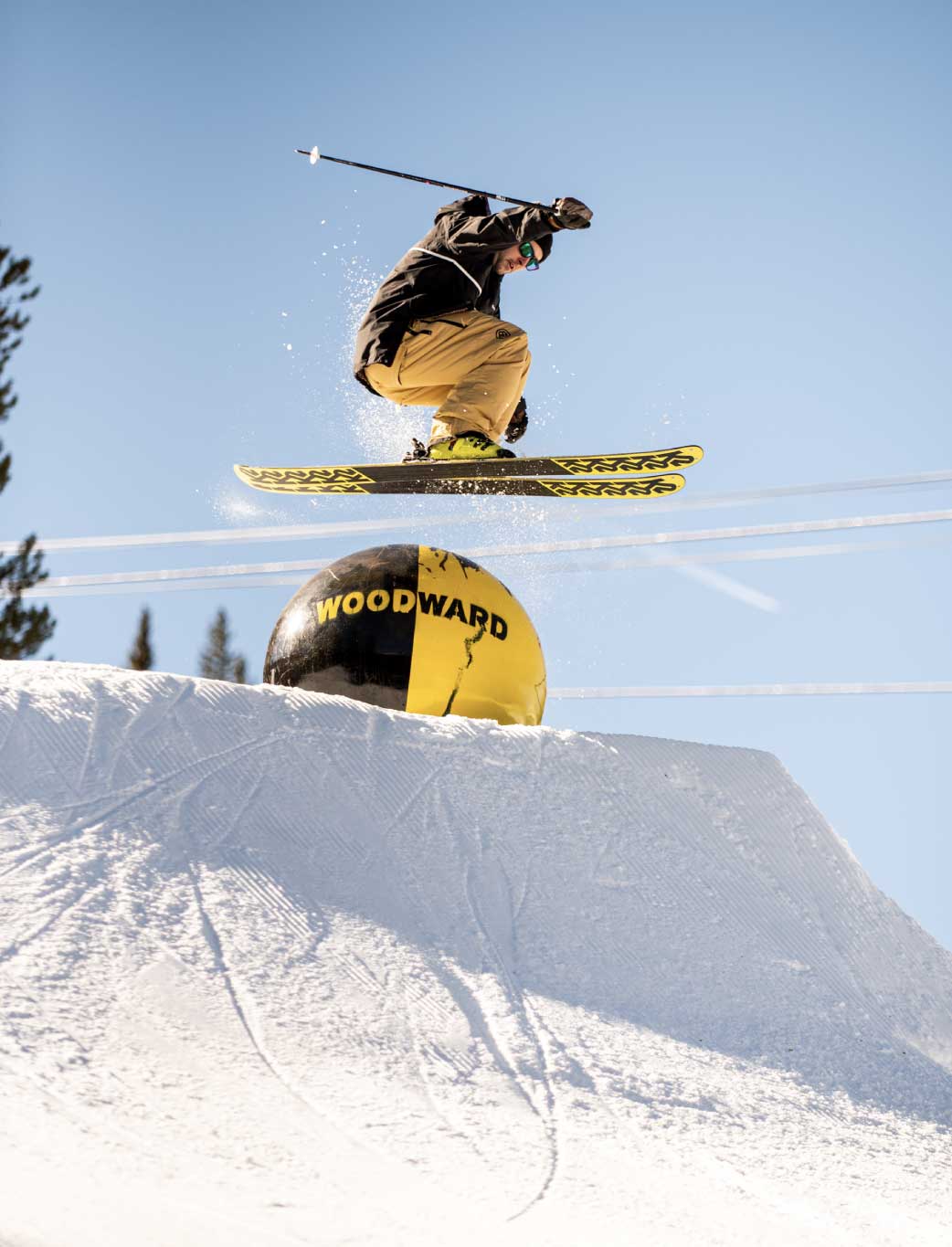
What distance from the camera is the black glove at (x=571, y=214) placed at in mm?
6754

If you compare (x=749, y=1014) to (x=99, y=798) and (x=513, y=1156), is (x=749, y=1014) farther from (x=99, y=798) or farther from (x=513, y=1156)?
(x=99, y=798)

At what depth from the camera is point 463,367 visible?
23.9 feet

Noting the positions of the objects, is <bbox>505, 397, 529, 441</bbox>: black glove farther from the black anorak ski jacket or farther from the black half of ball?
Answer: the black half of ball

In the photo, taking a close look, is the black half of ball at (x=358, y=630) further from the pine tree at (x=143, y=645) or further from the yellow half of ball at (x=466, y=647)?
the pine tree at (x=143, y=645)

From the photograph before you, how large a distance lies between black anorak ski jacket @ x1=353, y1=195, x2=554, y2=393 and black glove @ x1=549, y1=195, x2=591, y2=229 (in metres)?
0.31

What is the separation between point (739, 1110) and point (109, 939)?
206cm

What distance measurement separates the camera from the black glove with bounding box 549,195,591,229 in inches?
266

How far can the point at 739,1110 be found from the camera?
3.97 metres

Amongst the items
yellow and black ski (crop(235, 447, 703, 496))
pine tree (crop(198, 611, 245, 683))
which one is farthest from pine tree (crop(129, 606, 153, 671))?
yellow and black ski (crop(235, 447, 703, 496))

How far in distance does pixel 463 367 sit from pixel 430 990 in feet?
13.6

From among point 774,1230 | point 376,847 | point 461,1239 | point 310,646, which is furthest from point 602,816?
point 461,1239

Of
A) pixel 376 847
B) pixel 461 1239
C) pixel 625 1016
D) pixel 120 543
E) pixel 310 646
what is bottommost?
pixel 461 1239

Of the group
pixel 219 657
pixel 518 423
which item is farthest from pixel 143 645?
pixel 518 423

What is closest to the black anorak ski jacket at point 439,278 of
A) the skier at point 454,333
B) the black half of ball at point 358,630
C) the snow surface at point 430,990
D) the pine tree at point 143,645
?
the skier at point 454,333
